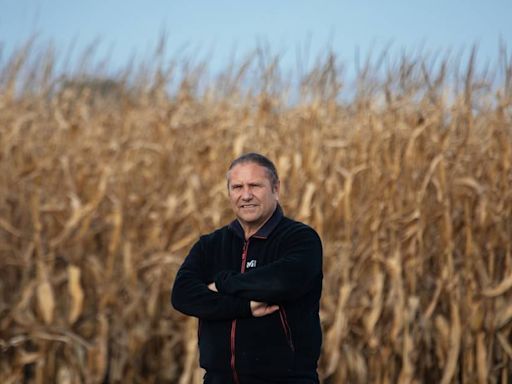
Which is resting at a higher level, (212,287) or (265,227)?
(265,227)

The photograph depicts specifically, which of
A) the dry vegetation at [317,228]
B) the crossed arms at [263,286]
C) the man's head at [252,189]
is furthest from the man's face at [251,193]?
the dry vegetation at [317,228]

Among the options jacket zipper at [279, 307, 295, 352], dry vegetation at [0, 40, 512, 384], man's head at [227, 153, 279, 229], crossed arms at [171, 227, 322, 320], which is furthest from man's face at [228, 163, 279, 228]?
dry vegetation at [0, 40, 512, 384]

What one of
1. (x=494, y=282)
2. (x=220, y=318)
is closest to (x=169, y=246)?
(x=494, y=282)

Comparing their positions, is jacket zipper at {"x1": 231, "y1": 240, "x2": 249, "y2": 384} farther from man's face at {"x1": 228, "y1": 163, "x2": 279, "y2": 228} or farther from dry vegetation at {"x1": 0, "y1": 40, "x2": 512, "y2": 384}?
dry vegetation at {"x1": 0, "y1": 40, "x2": 512, "y2": 384}

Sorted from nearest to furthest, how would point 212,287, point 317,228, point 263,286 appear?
1. point 263,286
2. point 212,287
3. point 317,228

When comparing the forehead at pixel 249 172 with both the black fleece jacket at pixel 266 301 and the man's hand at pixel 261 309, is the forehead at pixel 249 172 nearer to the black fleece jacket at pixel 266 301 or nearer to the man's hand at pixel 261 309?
the black fleece jacket at pixel 266 301

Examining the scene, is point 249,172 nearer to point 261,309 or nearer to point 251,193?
point 251,193

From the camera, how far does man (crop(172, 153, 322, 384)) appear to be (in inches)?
78.2

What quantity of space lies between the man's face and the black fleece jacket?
0.04 metres

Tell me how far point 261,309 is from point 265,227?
20cm

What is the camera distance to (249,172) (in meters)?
2.07

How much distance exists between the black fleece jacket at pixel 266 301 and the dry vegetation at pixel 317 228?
1.77 meters

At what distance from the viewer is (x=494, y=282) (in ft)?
13.8

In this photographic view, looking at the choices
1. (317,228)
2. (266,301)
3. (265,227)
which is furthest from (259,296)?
(317,228)
